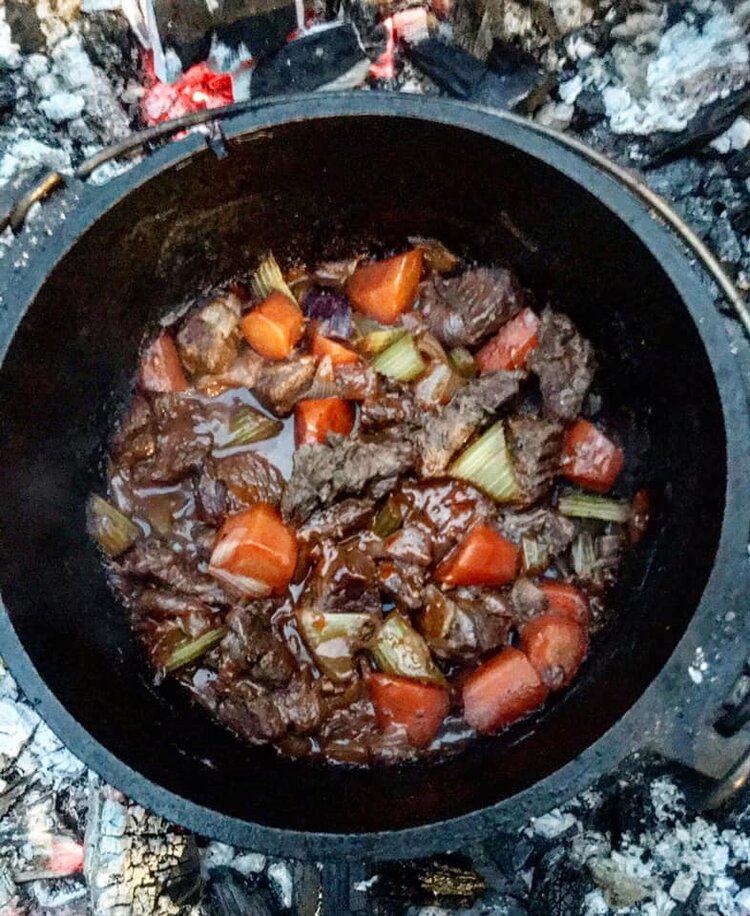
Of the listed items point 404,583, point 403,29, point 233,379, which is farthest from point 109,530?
point 403,29

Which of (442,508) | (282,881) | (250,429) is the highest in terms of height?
(250,429)

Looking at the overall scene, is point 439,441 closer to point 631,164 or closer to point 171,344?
point 171,344

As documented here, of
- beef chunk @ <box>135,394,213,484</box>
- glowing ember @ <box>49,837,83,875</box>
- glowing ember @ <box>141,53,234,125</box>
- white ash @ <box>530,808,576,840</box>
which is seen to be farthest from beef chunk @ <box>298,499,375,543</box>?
glowing ember @ <box>141,53,234,125</box>

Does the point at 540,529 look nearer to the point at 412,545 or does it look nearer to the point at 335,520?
the point at 412,545

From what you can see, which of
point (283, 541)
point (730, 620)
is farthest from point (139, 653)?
point (730, 620)

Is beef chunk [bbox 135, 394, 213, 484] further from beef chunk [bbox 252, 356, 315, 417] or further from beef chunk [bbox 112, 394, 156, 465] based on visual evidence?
beef chunk [bbox 252, 356, 315, 417]

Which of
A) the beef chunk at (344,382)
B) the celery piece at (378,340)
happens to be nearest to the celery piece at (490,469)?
the beef chunk at (344,382)
